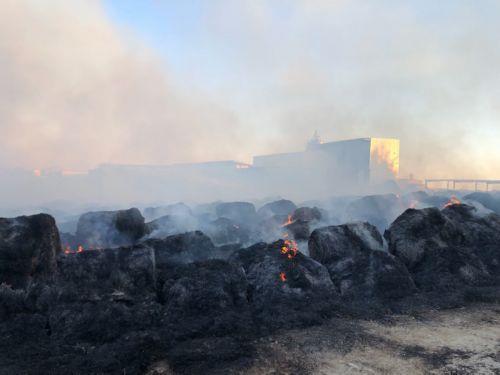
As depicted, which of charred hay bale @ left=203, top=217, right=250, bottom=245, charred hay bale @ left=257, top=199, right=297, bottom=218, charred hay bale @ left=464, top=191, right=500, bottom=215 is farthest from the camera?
charred hay bale @ left=257, top=199, right=297, bottom=218

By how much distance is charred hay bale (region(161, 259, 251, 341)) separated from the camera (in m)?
6.72

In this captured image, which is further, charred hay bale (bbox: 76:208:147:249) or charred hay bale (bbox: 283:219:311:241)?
charred hay bale (bbox: 283:219:311:241)

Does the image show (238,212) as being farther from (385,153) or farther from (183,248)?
(385,153)

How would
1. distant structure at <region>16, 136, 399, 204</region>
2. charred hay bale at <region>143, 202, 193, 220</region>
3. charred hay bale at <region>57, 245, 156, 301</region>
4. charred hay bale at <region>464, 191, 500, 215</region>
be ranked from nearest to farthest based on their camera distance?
charred hay bale at <region>57, 245, 156, 301</region> → charred hay bale at <region>143, 202, 193, 220</region> → charred hay bale at <region>464, 191, 500, 215</region> → distant structure at <region>16, 136, 399, 204</region>

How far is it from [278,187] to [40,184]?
929 inches

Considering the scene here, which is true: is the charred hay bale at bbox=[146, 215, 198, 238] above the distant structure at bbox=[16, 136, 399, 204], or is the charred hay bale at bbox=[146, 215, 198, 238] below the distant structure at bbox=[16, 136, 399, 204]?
below

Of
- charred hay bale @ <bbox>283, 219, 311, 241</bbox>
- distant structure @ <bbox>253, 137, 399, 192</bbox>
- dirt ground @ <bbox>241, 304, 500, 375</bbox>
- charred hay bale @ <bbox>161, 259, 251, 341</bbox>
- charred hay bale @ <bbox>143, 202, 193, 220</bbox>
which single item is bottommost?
dirt ground @ <bbox>241, 304, 500, 375</bbox>

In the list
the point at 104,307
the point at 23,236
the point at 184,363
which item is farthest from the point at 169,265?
the point at 184,363

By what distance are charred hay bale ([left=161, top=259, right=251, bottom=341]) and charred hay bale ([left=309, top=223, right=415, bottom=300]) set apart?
2.53m

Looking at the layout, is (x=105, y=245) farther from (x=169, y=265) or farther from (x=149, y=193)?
(x=149, y=193)

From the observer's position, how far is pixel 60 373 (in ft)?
17.0

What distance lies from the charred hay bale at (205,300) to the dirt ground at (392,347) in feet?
2.94

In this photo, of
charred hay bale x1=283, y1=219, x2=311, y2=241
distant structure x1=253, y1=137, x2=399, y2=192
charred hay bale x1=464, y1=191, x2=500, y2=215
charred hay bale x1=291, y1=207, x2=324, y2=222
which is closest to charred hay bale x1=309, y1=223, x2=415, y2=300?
charred hay bale x1=283, y1=219, x2=311, y2=241

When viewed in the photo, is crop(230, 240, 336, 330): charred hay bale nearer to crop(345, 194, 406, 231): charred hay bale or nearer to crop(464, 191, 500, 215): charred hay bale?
crop(345, 194, 406, 231): charred hay bale
